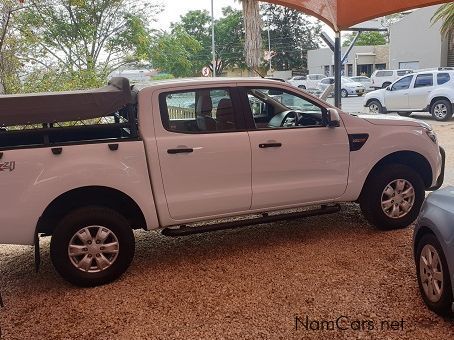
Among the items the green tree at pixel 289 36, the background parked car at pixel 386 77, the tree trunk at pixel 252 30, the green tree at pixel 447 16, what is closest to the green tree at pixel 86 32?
the tree trunk at pixel 252 30

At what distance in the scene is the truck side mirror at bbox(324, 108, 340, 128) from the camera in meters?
4.41

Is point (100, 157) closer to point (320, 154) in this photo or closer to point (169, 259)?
point (169, 259)

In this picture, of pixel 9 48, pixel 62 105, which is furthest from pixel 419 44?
pixel 62 105

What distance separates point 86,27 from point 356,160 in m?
9.02

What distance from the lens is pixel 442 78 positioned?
15156mm

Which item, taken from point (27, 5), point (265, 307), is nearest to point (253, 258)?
point (265, 307)

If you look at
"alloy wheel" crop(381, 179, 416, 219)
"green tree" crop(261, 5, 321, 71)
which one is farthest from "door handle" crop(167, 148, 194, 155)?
"green tree" crop(261, 5, 321, 71)

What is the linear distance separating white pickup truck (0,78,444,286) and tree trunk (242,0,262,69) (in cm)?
924

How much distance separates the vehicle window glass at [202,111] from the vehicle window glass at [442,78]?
13.3 metres

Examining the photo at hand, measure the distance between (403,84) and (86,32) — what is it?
11308 millimetres

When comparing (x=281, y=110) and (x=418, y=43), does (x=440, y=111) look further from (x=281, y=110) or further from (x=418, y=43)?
(x=418, y=43)

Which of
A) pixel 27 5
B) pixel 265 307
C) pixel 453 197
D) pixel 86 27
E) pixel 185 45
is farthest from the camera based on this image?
pixel 185 45

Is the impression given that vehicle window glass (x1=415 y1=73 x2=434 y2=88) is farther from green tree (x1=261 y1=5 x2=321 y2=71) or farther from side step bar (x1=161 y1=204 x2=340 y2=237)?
green tree (x1=261 y1=5 x2=321 y2=71)

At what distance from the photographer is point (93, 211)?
12.5 feet
